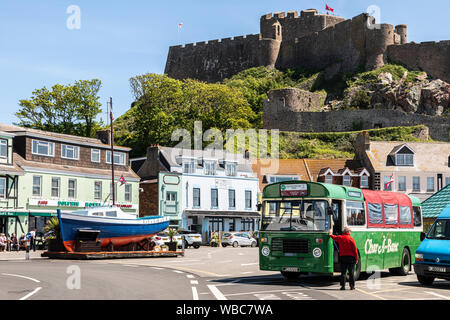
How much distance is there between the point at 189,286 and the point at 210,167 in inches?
1561

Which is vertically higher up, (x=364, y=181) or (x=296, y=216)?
(x=364, y=181)

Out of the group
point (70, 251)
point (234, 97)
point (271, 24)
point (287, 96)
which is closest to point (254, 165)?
point (234, 97)

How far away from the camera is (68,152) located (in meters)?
46.0

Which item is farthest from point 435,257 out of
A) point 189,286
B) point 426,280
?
point 189,286

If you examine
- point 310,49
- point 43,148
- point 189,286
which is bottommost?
point 189,286

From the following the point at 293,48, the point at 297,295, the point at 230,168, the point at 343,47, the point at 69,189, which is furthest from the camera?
the point at 293,48

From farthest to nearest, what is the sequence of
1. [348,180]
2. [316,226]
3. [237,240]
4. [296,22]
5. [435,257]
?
Answer: [296,22] < [348,180] < [237,240] < [316,226] < [435,257]

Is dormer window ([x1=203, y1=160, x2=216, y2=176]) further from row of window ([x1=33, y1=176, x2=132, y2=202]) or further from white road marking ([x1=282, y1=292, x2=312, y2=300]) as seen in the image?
white road marking ([x1=282, y1=292, x2=312, y2=300])

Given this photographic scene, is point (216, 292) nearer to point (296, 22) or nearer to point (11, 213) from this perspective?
point (11, 213)

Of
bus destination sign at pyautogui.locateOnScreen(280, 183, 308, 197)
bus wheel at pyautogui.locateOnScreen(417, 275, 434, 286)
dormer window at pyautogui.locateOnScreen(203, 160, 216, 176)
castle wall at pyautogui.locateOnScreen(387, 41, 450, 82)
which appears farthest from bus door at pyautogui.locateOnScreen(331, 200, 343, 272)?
castle wall at pyautogui.locateOnScreen(387, 41, 450, 82)

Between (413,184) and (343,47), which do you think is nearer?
(413,184)

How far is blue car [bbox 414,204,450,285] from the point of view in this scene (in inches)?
665
